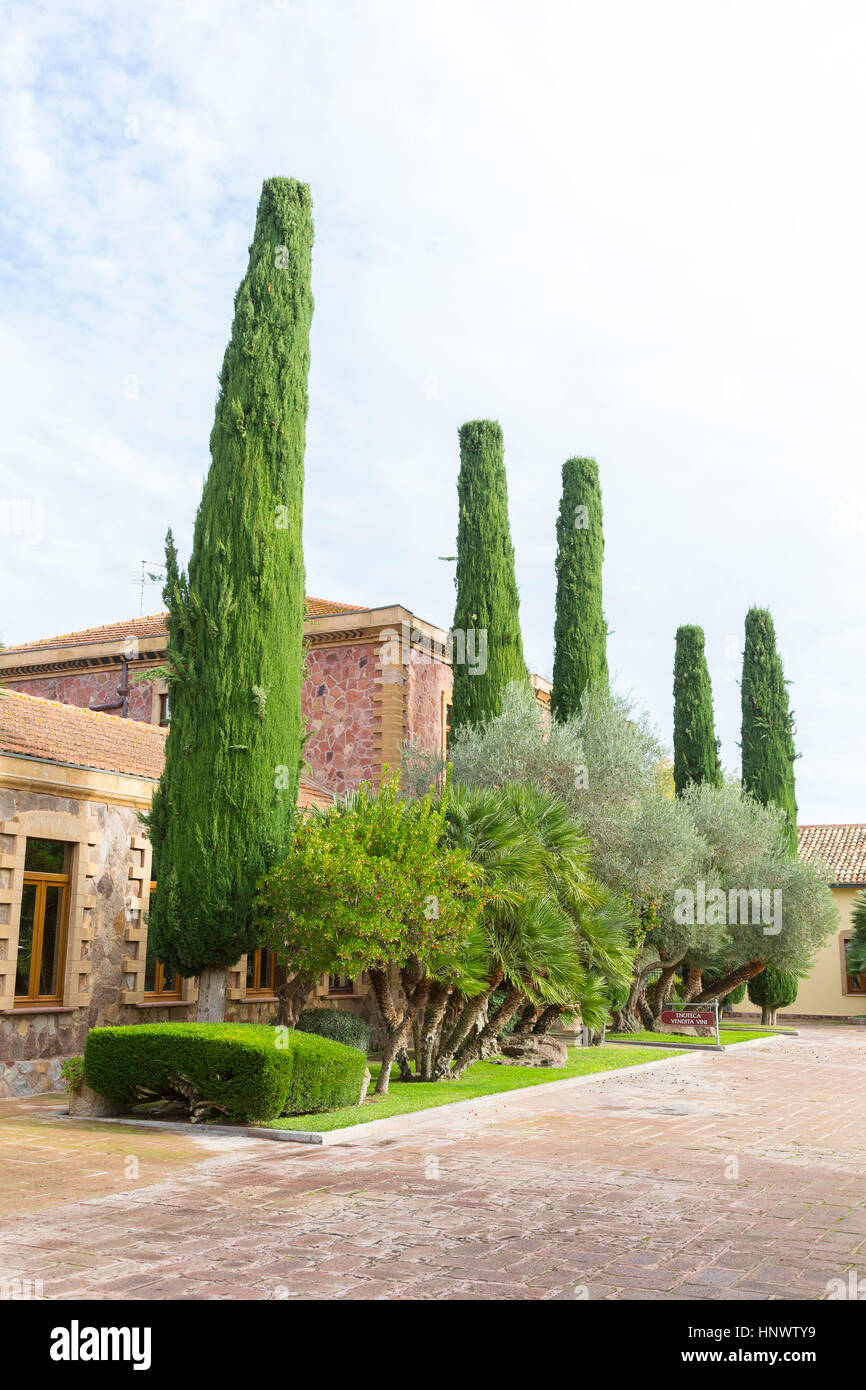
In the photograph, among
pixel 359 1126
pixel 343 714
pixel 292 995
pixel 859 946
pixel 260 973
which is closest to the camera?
pixel 359 1126

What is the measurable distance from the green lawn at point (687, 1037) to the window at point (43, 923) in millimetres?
13434

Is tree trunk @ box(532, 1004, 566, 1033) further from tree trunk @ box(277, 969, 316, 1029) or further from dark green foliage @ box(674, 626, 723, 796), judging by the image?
dark green foliage @ box(674, 626, 723, 796)

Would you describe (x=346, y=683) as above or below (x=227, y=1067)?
above

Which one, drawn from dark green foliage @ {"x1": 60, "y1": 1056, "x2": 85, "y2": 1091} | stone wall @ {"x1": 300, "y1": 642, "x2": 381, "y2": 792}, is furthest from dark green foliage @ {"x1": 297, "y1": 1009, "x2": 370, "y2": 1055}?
stone wall @ {"x1": 300, "y1": 642, "x2": 381, "y2": 792}

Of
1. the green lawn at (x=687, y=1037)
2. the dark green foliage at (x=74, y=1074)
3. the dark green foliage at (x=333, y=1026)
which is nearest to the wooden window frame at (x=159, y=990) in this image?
the dark green foliage at (x=333, y=1026)

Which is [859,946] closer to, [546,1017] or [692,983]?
[692,983]

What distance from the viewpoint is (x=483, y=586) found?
22.7 metres

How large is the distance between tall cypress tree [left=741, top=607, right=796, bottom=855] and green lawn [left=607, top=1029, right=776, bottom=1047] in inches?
264

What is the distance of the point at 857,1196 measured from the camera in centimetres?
827

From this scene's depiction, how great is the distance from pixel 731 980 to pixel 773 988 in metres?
4.30

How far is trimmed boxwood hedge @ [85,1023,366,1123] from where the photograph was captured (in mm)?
10680

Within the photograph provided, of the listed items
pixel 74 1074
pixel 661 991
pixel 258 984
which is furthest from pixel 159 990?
pixel 661 991

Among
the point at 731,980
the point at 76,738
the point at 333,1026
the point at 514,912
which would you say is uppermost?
the point at 76,738
